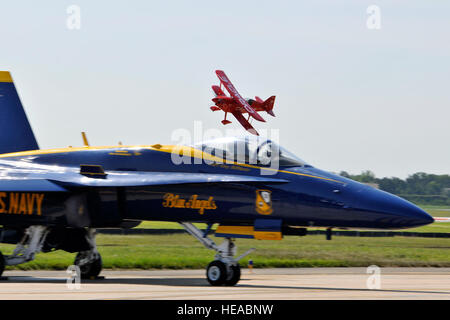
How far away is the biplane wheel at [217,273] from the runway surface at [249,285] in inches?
7.0

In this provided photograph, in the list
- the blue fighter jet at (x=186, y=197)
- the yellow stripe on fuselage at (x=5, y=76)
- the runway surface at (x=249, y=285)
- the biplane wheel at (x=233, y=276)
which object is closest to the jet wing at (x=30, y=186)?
the blue fighter jet at (x=186, y=197)

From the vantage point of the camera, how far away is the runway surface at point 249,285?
13.7 metres

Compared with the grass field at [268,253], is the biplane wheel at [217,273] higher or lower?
higher

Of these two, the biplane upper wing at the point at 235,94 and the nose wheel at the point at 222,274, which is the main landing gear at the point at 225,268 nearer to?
the nose wheel at the point at 222,274

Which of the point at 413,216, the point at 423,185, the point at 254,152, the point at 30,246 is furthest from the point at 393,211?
the point at 423,185

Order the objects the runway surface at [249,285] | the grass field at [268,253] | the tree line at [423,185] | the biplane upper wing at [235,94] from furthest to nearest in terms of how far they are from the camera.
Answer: the tree line at [423,185], the biplane upper wing at [235,94], the grass field at [268,253], the runway surface at [249,285]

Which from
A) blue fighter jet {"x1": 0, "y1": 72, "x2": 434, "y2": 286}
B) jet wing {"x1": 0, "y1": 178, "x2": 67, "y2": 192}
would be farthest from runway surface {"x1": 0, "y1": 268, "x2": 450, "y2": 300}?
jet wing {"x1": 0, "y1": 178, "x2": 67, "y2": 192}

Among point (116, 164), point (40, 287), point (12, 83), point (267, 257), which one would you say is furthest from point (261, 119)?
point (40, 287)

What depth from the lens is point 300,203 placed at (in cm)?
1565

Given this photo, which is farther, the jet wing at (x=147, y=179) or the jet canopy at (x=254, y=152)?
the jet canopy at (x=254, y=152)

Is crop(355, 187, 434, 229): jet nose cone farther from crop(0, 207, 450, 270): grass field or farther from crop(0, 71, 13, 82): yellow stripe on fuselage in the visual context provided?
crop(0, 71, 13, 82): yellow stripe on fuselage
